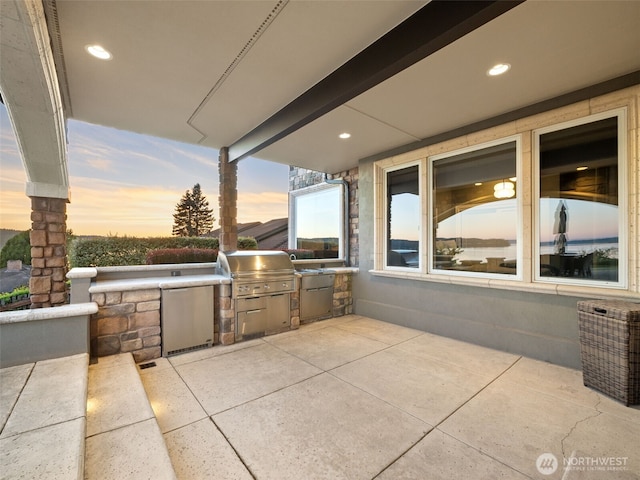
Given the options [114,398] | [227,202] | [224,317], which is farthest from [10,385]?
[227,202]

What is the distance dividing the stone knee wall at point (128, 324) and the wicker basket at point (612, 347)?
14.1 ft

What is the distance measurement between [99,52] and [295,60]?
160cm

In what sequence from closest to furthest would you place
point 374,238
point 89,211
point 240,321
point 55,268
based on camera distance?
point 55,268
point 240,321
point 374,238
point 89,211

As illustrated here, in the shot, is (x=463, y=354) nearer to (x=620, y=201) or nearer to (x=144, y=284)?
(x=620, y=201)

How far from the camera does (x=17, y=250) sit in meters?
3.22

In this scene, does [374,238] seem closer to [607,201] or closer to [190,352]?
[607,201]

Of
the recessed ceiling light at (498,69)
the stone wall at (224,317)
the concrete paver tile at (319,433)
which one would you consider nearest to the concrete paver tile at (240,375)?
the concrete paver tile at (319,433)

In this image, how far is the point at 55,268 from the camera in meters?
2.94

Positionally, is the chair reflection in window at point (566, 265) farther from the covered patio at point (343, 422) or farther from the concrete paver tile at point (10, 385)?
the concrete paver tile at point (10, 385)

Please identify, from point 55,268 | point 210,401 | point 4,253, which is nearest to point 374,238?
point 210,401

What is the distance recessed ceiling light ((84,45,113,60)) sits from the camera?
2137 millimetres

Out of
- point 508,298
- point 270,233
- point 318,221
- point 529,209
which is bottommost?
point 508,298

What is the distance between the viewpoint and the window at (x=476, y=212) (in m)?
3.36

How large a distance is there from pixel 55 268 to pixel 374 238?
4280 mm
